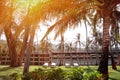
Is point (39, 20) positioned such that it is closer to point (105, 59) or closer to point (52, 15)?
point (52, 15)

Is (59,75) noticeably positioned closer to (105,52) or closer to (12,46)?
(105,52)

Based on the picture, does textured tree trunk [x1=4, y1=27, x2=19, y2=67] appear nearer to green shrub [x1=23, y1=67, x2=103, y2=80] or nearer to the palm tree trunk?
the palm tree trunk

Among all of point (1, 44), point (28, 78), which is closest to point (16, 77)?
point (28, 78)

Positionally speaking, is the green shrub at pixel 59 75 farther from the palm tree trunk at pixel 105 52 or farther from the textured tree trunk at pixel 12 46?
the textured tree trunk at pixel 12 46

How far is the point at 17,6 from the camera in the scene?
18.4m

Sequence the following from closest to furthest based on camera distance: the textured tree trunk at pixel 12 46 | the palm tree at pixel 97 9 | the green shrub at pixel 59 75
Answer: the green shrub at pixel 59 75 → the palm tree at pixel 97 9 → the textured tree trunk at pixel 12 46

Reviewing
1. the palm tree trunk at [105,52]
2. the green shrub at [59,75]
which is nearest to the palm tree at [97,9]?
the palm tree trunk at [105,52]

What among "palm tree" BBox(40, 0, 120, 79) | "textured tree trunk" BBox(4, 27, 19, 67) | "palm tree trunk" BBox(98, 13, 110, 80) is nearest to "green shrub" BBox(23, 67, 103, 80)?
"palm tree" BBox(40, 0, 120, 79)

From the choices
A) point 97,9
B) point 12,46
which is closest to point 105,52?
point 97,9

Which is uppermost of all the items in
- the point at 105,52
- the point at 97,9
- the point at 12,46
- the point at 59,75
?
the point at 97,9

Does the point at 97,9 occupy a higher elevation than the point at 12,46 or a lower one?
higher

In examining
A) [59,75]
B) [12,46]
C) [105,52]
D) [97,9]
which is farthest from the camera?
[12,46]

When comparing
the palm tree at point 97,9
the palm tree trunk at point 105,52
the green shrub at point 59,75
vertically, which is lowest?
the green shrub at point 59,75

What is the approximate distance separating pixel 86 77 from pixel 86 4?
277 inches
